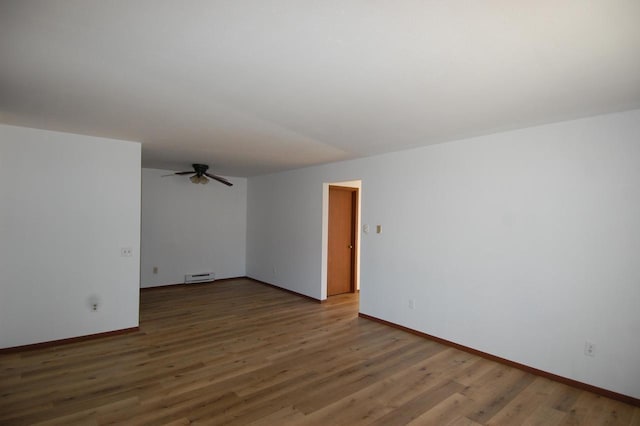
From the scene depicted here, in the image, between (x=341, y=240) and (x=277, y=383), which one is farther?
(x=341, y=240)

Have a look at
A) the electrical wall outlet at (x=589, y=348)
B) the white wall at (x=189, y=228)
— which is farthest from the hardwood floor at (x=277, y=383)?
the white wall at (x=189, y=228)

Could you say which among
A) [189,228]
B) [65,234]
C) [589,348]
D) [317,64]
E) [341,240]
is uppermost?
[317,64]

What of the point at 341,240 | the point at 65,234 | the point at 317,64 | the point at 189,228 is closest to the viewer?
the point at 317,64

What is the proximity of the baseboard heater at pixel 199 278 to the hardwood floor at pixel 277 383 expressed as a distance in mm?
2690

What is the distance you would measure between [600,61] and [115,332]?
5.43 meters

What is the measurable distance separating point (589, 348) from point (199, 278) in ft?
22.1

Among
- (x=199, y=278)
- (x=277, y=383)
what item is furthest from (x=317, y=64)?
(x=199, y=278)

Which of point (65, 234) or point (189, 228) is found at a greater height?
point (65, 234)

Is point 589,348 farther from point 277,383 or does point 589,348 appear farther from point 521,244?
point 277,383

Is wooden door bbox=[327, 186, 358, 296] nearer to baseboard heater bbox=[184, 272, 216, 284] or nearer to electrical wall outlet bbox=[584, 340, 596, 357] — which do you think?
baseboard heater bbox=[184, 272, 216, 284]

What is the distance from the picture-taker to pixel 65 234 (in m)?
3.87

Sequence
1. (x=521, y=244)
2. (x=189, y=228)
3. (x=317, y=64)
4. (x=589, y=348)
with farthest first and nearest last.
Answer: (x=189, y=228)
(x=521, y=244)
(x=589, y=348)
(x=317, y=64)

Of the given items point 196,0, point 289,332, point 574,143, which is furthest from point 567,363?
point 196,0

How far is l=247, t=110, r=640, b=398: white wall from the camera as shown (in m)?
2.80
